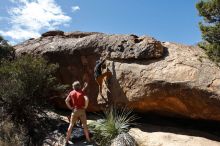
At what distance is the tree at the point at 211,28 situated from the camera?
12141 millimetres

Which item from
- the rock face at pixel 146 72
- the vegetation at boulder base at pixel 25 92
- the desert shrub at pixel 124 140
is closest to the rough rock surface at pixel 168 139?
the desert shrub at pixel 124 140

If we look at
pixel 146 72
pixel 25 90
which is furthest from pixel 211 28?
pixel 25 90

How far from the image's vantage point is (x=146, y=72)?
595 inches

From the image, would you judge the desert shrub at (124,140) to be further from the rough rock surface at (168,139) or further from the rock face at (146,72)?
the rock face at (146,72)

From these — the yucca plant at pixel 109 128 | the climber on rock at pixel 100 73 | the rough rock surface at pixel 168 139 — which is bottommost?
the rough rock surface at pixel 168 139

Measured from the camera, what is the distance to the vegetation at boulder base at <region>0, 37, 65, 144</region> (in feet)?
48.6

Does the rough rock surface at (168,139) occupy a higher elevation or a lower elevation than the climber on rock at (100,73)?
lower

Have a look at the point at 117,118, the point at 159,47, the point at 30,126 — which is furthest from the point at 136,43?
the point at 30,126

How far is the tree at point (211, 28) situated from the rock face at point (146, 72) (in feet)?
6.19

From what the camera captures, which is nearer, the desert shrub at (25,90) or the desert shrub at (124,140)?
the desert shrub at (124,140)

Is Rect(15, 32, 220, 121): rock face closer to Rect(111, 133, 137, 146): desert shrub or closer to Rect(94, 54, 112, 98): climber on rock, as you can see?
Rect(94, 54, 112, 98): climber on rock

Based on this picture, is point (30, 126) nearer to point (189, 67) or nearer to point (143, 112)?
point (143, 112)

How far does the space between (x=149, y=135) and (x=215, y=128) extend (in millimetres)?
2765

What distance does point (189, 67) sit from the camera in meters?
14.6
